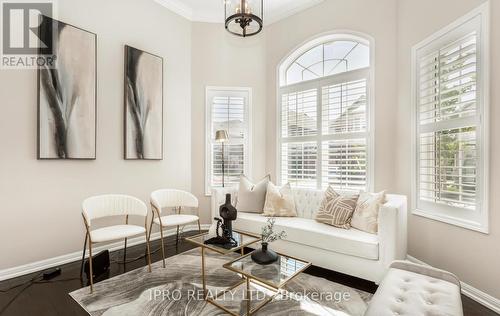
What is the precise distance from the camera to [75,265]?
297 cm

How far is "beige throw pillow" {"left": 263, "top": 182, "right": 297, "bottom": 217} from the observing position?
346 centimetres

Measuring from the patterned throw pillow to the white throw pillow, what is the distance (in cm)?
84

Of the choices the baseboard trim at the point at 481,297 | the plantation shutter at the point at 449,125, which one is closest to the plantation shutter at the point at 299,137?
the plantation shutter at the point at 449,125

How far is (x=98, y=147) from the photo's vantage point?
3318 mm

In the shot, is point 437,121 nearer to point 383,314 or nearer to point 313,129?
point 313,129

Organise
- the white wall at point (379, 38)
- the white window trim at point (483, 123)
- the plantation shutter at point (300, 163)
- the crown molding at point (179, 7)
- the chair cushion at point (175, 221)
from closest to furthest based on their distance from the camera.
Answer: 1. the white window trim at point (483, 123)
2. the chair cushion at point (175, 221)
3. the white wall at point (379, 38)
4. the crown molding at point (179, 7)
5. the plantation shutter at point (300, 163)

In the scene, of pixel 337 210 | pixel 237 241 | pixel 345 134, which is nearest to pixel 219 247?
pixel 237 241

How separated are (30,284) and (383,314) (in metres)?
3.11

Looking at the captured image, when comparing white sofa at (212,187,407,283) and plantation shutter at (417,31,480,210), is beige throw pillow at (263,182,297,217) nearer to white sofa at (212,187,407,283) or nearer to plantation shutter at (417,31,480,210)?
white sofa at (212,187,407,283)

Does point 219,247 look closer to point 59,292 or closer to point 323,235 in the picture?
point 323,235

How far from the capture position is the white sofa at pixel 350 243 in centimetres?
238

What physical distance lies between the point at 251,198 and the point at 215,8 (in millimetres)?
3260

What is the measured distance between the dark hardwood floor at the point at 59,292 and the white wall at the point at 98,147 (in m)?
0.35

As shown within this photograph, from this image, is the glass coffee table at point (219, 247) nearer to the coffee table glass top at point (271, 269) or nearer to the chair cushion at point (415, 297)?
the coffee table glass top at point (271, 269)
